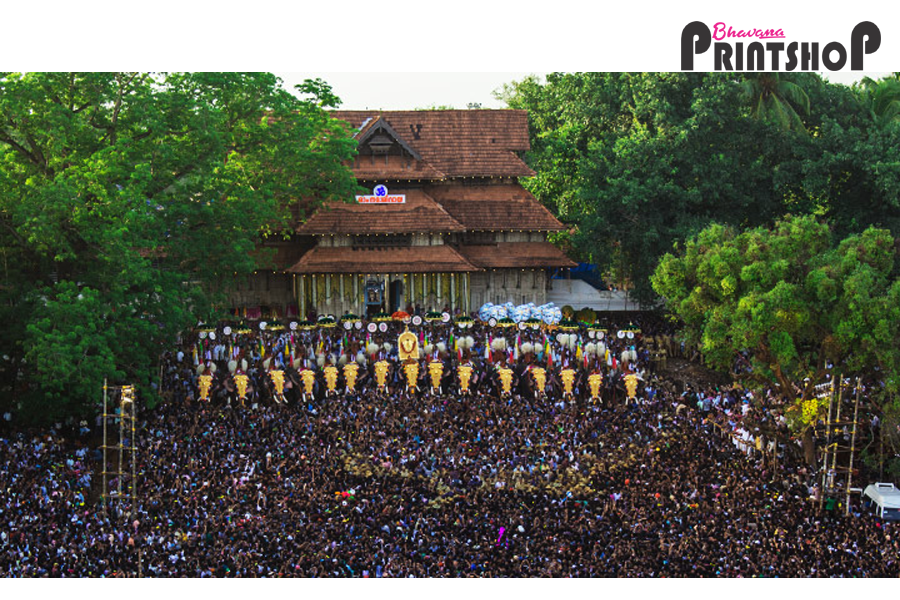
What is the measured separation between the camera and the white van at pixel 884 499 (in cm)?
2738

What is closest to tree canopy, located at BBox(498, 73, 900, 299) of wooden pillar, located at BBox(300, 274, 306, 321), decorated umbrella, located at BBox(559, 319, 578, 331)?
decorated umbrella, located at BBox(559, 319, 578, 331)

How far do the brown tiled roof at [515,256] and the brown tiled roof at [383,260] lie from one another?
1999 mm

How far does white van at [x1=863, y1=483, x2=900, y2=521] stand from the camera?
27375 mm

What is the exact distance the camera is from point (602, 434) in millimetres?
31188

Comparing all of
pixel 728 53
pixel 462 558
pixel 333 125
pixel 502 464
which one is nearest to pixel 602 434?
pixel 502 464

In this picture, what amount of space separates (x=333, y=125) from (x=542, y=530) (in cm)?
2491

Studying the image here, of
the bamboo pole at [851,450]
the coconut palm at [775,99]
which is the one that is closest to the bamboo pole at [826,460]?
the bamboo pole at [851,450]

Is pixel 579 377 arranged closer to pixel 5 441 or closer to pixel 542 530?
pixel 542 530

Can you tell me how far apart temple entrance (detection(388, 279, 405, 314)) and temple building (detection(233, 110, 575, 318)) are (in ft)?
0.16

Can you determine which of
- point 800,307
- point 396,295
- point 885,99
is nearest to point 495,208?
point 396,295

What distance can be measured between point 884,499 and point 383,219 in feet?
87.6

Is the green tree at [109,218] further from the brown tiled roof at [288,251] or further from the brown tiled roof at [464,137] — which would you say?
the brown tiled roof at [464,137]

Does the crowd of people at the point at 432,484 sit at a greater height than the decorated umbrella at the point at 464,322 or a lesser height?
lesser

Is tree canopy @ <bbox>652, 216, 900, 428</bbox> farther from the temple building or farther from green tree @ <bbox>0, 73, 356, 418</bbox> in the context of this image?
green tree @ <bbox>0, 73, 356, 418</bbox>
